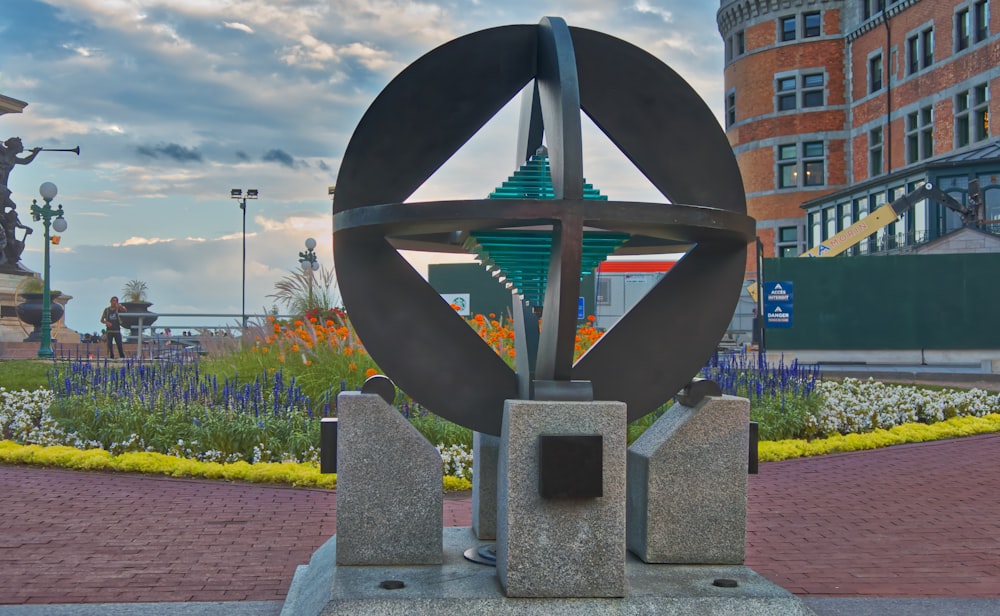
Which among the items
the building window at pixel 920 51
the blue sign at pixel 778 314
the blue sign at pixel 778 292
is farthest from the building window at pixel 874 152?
the blue sign at pixel 778 314

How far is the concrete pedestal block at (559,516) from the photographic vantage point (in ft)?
15.0

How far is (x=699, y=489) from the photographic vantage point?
213 inches

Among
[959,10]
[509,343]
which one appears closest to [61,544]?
[509,343]

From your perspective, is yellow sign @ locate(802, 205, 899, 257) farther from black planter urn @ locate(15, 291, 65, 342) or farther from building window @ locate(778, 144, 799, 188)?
black planter urn @ locate(15, 291, 65, 342)

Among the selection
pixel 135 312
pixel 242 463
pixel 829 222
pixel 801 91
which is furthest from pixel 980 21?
pixel 242 463

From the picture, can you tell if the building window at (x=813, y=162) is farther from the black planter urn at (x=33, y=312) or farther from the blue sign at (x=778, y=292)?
the black planter urn at (x=33, y=312)

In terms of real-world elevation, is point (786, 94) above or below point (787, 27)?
below

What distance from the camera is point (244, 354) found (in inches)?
518

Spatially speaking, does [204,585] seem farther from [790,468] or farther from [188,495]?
[790,468]

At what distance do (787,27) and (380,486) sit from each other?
1874 inches

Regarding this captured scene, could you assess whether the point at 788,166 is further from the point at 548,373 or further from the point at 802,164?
the point at 548,373

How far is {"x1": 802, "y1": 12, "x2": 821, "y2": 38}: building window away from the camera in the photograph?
47156 millimetres

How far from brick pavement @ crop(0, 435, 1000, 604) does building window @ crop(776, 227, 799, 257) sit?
38.8 metres

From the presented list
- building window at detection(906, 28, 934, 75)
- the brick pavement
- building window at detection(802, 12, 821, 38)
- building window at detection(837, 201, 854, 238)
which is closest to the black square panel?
the brick pavement
